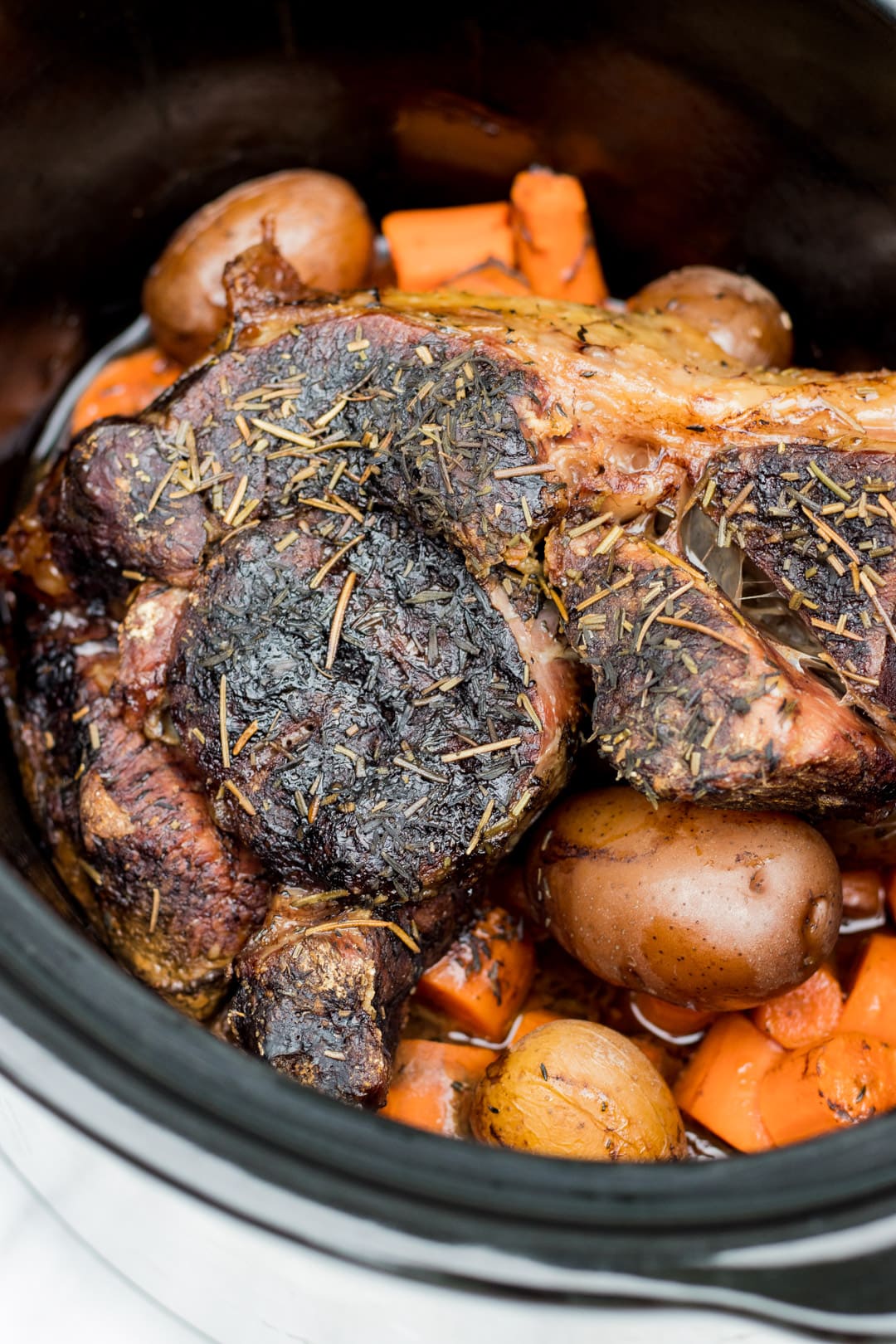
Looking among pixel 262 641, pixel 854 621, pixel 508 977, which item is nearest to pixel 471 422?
pixel 262 641

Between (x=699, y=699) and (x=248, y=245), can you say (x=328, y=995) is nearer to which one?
(x=699, y=699)

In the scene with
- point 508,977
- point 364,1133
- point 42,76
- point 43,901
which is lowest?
point 508,977

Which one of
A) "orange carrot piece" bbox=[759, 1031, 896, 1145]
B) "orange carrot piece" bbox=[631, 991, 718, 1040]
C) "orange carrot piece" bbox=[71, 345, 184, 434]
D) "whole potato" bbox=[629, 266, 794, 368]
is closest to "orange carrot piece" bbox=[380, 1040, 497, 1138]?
"orange carrot piece" bbox=[631, 991, 718, 1040]

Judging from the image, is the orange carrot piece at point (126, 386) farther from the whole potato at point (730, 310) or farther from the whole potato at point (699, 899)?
the whole potato at point (699, 899)

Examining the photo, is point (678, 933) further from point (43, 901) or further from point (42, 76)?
point (42, 76)

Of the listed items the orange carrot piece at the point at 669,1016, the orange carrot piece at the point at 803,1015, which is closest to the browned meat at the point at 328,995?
the orange carrot piece at the point at 669,1016

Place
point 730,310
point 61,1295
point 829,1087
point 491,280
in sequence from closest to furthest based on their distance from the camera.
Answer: point 829,1087 < point 61,1295 < point 730,310 < point 491,280

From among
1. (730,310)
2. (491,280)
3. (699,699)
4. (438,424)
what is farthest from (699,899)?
(491,280)
